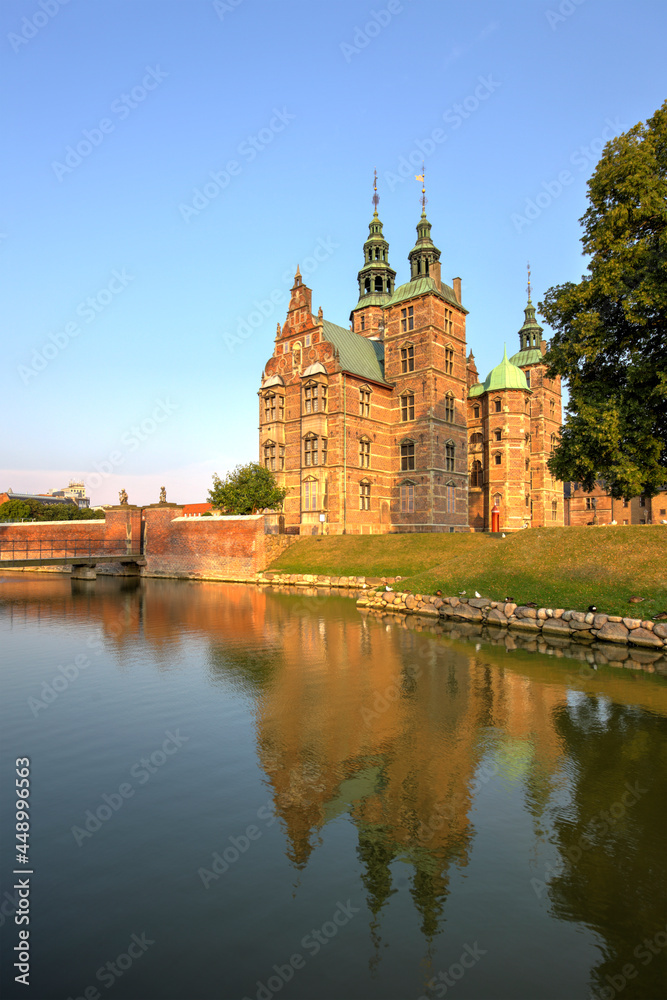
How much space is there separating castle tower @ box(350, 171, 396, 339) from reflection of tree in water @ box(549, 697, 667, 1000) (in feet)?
184

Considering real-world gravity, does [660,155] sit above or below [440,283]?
below

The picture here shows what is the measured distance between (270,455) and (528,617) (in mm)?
32177

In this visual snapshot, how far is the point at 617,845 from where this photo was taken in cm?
618

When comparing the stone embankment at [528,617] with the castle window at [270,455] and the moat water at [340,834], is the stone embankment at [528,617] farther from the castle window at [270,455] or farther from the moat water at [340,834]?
the castle window at [270,455]

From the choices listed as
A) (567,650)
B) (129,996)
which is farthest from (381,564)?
(129,996)

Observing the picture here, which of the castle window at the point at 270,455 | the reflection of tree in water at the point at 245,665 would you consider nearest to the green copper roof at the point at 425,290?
the castle window at the point at 270,455

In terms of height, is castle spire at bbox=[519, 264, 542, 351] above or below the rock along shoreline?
above

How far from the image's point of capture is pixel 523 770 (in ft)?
26.8

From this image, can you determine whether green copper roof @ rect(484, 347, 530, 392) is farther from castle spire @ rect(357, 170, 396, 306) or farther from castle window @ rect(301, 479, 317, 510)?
castle window @ rect(301, 479, 317, 510)

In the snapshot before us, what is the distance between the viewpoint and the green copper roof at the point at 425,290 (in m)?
46.4

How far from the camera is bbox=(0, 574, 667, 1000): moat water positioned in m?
4.54

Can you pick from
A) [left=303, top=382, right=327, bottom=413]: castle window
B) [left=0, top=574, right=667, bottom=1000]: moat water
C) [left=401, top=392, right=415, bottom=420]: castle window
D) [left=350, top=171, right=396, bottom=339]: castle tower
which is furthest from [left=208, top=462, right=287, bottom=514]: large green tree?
[left=0, top=574, right=667, bottom=1000]: moat water

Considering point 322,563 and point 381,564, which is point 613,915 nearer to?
point 381,564

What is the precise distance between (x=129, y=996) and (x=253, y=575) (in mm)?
35183
